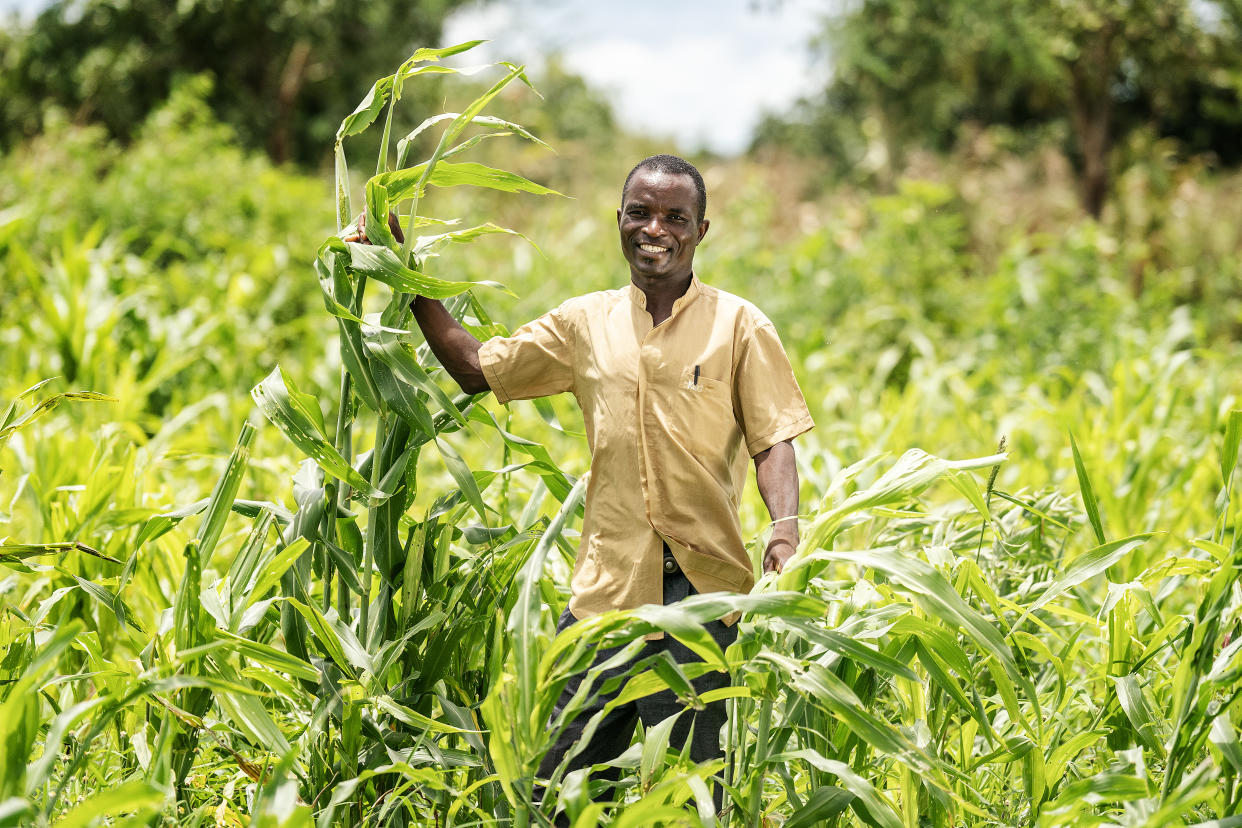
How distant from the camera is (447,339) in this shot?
5.75ft

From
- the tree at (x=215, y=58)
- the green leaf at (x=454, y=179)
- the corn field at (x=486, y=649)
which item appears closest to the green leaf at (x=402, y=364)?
the corn field at (x=486, y=649)

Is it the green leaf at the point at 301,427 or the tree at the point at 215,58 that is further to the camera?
the tree at the point at 215,58

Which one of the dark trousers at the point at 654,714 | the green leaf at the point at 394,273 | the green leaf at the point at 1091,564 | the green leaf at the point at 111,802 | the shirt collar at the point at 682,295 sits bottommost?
the dark trousers at the point at 654,714

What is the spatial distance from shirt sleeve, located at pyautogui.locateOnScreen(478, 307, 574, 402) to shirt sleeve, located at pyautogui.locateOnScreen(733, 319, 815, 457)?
0.27 meters

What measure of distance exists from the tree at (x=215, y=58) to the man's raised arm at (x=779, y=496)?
45.9ft

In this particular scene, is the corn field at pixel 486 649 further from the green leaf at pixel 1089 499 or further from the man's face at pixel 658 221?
the man's face at pixel 658 221

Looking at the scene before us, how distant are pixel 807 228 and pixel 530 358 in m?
9.34

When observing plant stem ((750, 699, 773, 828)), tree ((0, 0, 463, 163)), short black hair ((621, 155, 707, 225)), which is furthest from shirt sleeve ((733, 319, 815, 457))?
tree ((0, 0, 463, 163))

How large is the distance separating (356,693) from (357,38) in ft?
49.9

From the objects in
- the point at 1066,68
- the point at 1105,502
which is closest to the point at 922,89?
the point at 1066,68

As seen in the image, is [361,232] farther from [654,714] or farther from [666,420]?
[654,714]

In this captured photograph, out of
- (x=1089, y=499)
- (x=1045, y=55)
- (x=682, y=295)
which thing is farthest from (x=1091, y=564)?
(x=1045, y=55)

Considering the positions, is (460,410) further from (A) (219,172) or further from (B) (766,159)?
(B) (766,159)

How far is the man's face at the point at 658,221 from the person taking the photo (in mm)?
1655
